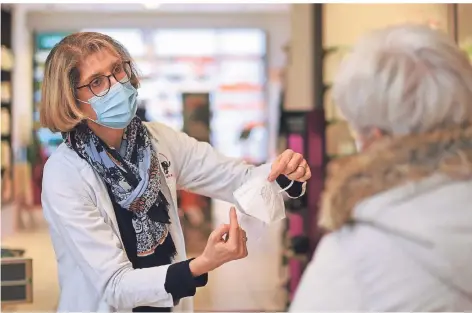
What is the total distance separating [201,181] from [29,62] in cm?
110

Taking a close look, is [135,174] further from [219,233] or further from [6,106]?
[6,106]

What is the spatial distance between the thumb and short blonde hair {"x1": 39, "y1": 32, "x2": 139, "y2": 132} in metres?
0.42

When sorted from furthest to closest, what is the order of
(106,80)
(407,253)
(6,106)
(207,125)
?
(6,106)
(207,125)
(106,80)
(407,253)

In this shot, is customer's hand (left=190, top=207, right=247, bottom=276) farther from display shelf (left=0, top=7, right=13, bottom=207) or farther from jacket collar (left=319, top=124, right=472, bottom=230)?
display shelf (left=0, top=7, right=13, bottom=207)

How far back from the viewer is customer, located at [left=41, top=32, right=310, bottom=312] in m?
1.53

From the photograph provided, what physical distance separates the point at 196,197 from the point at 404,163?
1720 millimetres

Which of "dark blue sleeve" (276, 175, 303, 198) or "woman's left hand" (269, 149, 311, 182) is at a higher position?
"woman's left hand" (269, 149, 311, 182)

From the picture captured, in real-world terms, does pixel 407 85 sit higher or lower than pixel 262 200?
higher

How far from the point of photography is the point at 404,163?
1267 millimetres

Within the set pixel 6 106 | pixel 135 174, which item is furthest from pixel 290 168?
pixel 6 106

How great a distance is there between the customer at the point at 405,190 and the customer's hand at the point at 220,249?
0.87ft

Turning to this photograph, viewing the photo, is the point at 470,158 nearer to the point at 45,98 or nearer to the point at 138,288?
the point at 138,288

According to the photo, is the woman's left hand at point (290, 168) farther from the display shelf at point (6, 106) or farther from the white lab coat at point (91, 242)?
the display shelf at point (6, 106)

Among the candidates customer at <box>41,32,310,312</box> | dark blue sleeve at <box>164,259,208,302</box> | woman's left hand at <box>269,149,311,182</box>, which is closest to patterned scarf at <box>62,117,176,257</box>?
customer at <box>41,32,310,312</box>
